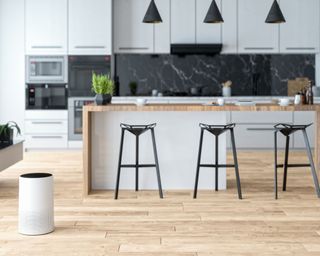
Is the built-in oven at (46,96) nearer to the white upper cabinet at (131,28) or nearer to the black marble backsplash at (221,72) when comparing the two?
the white upper cabinet at (131,28)

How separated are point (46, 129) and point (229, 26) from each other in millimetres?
3418

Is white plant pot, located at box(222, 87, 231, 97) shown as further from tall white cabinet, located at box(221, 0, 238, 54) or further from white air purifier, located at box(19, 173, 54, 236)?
white air purifier, located at box(19, 173, 54, 236)

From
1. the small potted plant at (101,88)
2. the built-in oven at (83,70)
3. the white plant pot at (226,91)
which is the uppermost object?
the built-in oven at (83,70)

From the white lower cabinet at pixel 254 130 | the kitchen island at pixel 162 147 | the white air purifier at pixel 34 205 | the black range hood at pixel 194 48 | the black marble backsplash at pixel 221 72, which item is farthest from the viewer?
the black marble backsplash at pixel 221 72

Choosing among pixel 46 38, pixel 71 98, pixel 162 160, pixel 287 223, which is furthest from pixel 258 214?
pixel 46 38

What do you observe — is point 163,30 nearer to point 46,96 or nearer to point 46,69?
point 46,69

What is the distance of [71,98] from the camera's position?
771 cm

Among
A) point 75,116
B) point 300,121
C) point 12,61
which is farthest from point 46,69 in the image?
point 300,121

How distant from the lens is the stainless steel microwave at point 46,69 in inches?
302

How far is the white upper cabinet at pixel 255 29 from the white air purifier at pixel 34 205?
551cm

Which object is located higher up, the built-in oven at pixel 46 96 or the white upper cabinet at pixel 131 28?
the white upper cabinet at pixel 131 28

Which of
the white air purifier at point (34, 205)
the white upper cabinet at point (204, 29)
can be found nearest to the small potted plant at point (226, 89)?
the white upper cabinet at point (204, 29)

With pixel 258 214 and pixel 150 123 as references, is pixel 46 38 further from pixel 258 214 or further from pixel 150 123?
pixel 258 214

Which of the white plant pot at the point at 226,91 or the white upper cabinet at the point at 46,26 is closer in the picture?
the white upper cabinet at the point at 46,26
